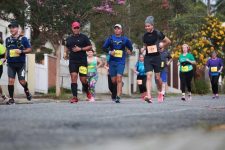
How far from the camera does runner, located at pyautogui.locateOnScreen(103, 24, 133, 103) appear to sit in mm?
14672

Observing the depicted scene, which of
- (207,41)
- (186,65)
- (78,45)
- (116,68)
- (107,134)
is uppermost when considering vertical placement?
(207,41)

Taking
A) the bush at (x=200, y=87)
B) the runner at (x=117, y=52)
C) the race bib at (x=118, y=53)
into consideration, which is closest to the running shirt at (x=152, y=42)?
the runner at (x=117, y=52)

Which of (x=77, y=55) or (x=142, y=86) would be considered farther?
(x=142, y=86)

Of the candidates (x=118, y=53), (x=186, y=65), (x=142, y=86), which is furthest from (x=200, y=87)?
(x=118, y=53)

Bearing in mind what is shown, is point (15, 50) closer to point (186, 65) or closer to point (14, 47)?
point (14, 47)

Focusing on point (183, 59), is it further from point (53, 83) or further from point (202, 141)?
point (202, 141)

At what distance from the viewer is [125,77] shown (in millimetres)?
28922

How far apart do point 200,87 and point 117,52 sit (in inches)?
798

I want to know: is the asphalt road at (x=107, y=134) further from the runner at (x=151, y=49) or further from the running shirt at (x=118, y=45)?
the running shirt at (x=118, y=45)

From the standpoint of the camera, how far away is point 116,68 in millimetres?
14836

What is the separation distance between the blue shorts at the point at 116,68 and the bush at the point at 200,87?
1964 cm

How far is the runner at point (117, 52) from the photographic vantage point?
14.7 metres

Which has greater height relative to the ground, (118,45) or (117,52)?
(118,45)

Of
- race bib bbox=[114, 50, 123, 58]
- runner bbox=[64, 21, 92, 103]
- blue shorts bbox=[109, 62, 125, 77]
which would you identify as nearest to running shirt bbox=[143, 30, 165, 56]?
race bib bbox=[114, 50, 123, 58]
